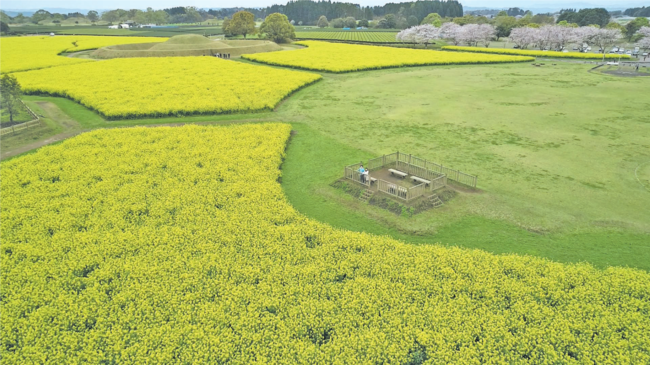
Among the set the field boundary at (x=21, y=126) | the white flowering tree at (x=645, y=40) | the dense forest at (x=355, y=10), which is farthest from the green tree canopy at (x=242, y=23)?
the dense forest at (x=355, y=10)

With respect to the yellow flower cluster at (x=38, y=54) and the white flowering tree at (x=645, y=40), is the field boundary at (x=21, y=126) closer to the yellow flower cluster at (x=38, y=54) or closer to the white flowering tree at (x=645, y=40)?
the yellow flower cluster at (x=38, y=54)

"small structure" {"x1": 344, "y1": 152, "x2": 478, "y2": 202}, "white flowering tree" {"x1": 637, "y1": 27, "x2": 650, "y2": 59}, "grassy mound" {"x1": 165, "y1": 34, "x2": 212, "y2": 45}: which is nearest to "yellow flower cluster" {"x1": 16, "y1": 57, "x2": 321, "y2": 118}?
"grassy mound" {"x1": 165, "y1": 34, "x2": 212, "y2": 45}

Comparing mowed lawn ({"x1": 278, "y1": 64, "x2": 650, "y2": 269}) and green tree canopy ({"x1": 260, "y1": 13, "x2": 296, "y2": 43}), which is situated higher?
green tree canopy ({"x1": 260, "y1": 13, "x2": 296, "y2": 43})

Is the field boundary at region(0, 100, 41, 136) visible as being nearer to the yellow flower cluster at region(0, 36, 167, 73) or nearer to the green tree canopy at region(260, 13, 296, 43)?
the yellow flower cluster at region(0, 36, 167, 73)

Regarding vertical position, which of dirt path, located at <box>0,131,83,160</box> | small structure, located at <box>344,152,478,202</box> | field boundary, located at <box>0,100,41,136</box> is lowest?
small structure, located at <box>344,152,478,202</box>

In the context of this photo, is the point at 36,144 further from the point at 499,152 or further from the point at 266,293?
the point at 499,152

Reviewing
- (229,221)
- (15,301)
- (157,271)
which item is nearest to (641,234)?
(229,221)
